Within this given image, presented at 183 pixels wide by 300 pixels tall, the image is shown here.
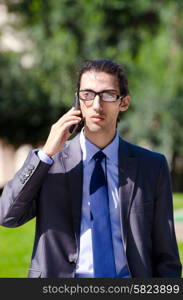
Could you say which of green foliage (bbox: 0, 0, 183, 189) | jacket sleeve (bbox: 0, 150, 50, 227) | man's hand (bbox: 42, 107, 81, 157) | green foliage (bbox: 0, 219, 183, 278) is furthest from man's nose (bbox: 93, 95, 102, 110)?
green foliage (bbox: 0, 0, 183, 189)

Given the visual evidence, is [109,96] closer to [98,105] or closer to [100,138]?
[98,105]

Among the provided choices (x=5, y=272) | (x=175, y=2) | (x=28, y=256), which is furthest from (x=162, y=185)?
(x=175, y=2)

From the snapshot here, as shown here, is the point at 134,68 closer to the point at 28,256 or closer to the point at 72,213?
the point at 28,256

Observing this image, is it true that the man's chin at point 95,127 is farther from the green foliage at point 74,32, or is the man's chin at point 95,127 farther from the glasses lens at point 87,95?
the green foliage at point 74,32

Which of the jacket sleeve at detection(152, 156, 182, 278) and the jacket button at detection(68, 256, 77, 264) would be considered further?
the jacket sleeve at detection(152, 156, 182, 278)

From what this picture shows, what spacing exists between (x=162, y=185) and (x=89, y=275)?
0.55 metres

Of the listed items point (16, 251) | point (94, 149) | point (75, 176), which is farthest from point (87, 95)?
point (16, 251)

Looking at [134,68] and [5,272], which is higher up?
[134,68]

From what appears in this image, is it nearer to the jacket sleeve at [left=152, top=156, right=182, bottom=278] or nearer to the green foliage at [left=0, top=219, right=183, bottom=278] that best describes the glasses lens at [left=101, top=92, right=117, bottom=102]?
the jacket sleeve at [left=152, top=156, right=182, bottom=278]

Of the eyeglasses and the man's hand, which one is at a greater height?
the eyeglasses

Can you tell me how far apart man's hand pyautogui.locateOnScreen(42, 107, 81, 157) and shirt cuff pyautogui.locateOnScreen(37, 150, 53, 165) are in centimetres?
1

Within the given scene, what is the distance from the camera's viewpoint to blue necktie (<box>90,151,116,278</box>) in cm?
252

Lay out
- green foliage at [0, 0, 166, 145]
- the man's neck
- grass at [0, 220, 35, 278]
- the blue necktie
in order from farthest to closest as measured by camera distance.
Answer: green foliage at [0, 0, 166, 145] → grass at [0, 220, 35, 278] → the man's neck → the blue necktie

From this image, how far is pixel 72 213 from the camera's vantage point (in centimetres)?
257
